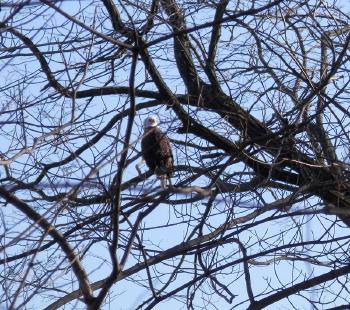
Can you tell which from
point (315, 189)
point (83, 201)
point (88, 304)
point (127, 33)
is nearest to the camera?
point (88, 304)

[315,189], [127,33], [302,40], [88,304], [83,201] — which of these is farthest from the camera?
[302,40]

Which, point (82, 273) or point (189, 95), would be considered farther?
point (189, 95)

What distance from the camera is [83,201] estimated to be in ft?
17.1

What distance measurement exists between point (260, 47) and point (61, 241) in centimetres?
294

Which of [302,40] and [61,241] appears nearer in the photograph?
[61,241]

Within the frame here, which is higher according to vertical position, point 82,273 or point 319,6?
point 319,6

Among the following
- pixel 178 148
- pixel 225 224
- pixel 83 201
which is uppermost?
pixel 178 148

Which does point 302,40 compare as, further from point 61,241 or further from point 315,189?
point 61,241

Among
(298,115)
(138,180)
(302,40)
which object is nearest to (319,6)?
(302,40)

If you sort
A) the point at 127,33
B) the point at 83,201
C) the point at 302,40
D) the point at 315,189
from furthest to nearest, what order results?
1. the point at 302,40
2. the point at 315,189
3. the point at 127,33
4. the point at 83,201

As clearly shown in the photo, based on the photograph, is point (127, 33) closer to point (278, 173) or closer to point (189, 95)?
point (189, 95)

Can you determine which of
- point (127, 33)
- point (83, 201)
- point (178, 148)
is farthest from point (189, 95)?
point (83, 201)

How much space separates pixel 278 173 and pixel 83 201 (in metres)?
1.69

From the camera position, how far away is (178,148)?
597 cm
